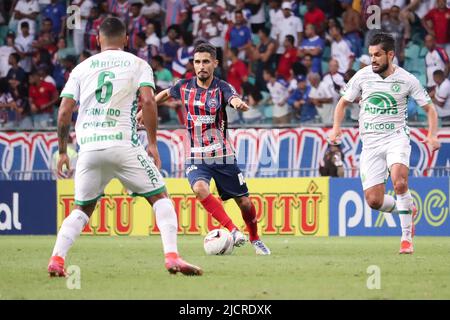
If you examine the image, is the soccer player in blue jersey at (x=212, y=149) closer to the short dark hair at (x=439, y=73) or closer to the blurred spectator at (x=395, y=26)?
the short dark hair at (x=439, y=73)

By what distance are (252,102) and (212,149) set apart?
28.4 ft

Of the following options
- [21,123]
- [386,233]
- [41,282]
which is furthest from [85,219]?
[21,123]

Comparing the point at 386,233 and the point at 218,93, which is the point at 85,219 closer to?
the point at 218,93

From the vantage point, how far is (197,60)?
13852 millimetres

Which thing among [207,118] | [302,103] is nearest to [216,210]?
[207,118]

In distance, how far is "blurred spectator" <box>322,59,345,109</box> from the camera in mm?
21656

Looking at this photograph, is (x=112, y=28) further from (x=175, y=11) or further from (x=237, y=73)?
(x=175, y=11)

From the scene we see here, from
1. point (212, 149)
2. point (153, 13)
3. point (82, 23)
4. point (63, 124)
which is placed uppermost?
point (153, 13)

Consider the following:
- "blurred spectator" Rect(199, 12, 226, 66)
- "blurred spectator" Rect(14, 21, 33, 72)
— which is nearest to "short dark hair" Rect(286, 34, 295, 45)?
"blurred spectator" Rect(199, 12, 226, 66)

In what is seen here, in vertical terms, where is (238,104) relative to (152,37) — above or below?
below

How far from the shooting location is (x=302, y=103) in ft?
71.7

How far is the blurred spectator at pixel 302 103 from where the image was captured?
21.6 meters

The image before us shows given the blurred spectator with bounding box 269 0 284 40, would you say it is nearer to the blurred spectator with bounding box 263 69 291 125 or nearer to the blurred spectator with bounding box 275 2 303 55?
the blurred spectator with bounding box 275 2 303 55
